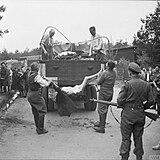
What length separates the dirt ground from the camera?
5.54 meters

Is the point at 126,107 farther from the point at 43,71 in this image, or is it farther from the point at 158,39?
the point at 158,39

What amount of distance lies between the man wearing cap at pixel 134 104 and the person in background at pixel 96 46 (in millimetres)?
4913

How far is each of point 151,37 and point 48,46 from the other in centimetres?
398

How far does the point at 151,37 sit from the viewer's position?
1148 cm

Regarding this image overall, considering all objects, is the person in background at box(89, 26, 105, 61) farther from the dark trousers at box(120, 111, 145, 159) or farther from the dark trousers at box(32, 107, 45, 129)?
the dark trousers at box(120, 111, 145, 159)

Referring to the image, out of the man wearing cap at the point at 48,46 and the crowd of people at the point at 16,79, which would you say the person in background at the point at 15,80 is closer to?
the crowd of people at the point at 16,79

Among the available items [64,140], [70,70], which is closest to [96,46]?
[70,70]

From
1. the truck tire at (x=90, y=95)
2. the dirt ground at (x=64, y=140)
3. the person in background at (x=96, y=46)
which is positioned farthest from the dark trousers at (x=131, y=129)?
the person in background at (x=96, y=46)

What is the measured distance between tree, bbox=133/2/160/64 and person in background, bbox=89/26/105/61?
2.30 metres

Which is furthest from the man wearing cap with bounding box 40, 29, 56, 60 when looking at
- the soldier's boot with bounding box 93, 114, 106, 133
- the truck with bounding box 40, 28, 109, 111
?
the soldier's boot with bounding box 93, 114, 106, 133

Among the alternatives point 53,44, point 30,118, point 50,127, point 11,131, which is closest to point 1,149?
point 11,131

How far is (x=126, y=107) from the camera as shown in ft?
16.0

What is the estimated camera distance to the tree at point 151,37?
36.3 feet

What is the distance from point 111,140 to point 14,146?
80.3 inches
